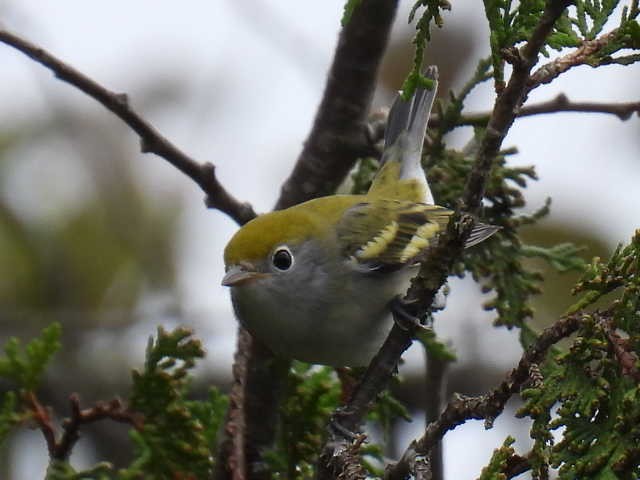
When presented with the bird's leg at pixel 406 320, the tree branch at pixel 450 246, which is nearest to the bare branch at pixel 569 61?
the tree branch at pixel 450 246

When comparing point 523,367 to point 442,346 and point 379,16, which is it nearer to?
point 442,346

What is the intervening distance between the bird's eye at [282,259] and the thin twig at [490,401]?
1311 millimetres

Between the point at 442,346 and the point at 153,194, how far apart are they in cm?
343

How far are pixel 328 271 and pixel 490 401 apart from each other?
1.45m

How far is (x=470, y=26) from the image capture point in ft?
20.3

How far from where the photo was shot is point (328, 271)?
3.07m

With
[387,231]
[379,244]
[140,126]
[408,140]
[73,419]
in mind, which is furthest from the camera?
[408,140]

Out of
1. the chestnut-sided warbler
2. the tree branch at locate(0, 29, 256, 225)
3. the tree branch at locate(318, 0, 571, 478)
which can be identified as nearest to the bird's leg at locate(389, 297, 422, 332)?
the tree branch at locate(318, 0, 571, 478)

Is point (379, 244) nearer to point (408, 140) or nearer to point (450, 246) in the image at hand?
point (408, 140)

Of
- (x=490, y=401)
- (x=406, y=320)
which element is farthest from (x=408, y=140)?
(x=490, y=401)

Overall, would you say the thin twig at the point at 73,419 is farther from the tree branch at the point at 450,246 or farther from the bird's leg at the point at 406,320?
the bird's leg at the point at 406,320

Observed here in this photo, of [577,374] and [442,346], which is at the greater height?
[442,346]

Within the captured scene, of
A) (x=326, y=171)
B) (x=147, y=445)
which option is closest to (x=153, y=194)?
(x=326, y=171)

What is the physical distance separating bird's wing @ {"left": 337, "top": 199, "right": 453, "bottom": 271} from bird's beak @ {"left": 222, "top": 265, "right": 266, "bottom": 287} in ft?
1.17
